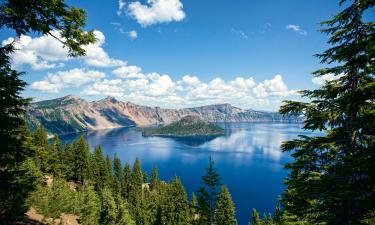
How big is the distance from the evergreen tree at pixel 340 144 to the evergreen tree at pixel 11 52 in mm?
11199

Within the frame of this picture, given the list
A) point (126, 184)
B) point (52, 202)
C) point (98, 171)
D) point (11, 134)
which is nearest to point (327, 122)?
point (11, 134)

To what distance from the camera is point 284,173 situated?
178500mm

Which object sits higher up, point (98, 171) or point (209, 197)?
point (209, 197)

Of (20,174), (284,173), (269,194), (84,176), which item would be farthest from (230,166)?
(20,174)

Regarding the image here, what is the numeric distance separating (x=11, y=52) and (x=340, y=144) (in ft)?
54.5

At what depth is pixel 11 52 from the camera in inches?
516

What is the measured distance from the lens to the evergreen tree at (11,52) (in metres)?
11.6

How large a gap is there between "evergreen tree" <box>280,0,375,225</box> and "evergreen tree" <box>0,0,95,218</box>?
36.7 feet

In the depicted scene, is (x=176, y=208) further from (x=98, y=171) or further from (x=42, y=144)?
(x=98, y=171)

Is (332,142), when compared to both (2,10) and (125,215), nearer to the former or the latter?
(2,10)

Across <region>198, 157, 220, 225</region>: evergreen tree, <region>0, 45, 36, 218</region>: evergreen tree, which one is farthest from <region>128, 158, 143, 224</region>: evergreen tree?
<region>0, 45, 36, 218</region>: evergreen tree

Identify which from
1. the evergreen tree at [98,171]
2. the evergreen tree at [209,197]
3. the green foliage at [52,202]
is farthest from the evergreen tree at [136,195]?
the evergreen tree at [209,197]

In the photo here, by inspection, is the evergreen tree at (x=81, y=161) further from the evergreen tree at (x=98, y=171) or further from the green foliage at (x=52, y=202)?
the green foliage at (x=52, y=202)

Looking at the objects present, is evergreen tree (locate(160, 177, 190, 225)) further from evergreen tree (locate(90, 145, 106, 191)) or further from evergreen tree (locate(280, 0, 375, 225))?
evergreen tree (locate(280, 0, 375, 225))
